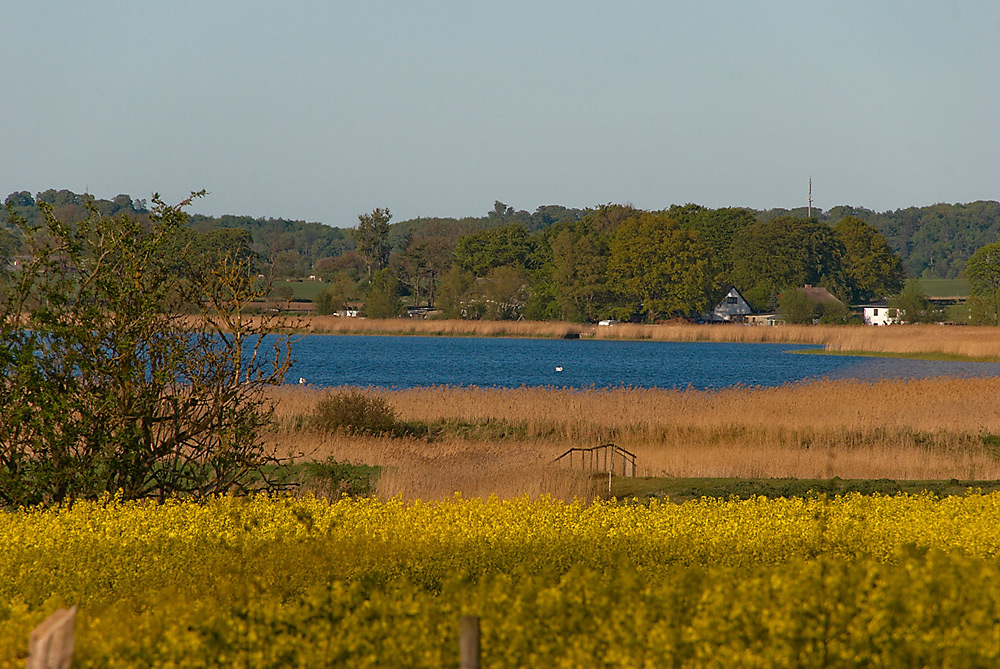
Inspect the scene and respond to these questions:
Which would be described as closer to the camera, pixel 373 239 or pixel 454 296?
pixel 454 296

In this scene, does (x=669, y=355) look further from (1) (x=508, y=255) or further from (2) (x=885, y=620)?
(2) (x=885, y=620)

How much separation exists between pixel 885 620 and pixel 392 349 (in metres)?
74.7

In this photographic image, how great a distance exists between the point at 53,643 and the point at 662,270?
109 metres

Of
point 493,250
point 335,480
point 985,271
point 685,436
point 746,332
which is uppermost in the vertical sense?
point 493,250

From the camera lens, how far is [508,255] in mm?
122312

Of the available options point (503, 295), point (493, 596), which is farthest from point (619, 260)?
point (493, 596)

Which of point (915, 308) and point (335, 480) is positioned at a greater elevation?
point (915, 308)

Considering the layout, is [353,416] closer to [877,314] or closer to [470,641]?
[470,641]

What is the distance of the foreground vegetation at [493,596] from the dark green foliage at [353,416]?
12764 mm

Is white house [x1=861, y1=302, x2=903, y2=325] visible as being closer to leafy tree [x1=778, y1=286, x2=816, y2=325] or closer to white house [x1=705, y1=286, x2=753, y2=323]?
white house [x1=705, y1=286, x2=753, y2=323]

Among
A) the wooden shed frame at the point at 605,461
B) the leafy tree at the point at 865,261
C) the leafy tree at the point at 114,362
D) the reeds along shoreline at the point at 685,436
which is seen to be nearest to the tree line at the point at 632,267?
the leafy tree at the point at 865,261

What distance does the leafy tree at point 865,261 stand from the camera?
128 m

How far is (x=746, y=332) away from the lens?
A: 88500 millimetres

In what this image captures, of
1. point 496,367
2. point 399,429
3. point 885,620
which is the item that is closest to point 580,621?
point 885,620
